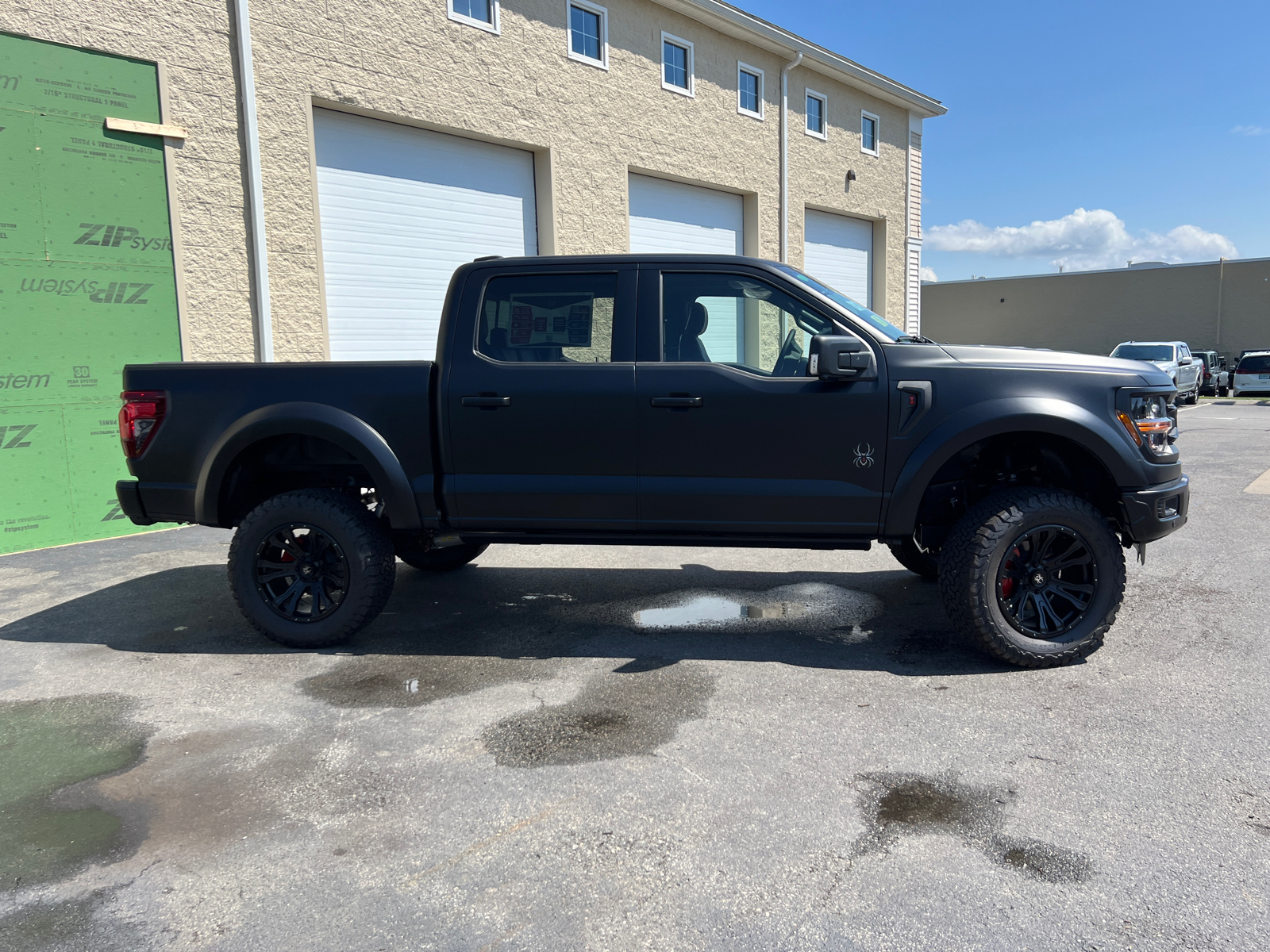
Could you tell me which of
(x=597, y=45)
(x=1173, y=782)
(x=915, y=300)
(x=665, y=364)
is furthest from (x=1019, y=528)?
(x=915, y=300)

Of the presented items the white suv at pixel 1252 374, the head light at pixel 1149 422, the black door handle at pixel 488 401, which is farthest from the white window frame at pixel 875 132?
the white suv at pixel 1252 374

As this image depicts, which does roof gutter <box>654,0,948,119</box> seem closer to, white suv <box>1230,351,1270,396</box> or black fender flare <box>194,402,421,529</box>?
black fender flare <box>194,402,421,529</box>

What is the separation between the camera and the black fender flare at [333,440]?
4691 millimetres

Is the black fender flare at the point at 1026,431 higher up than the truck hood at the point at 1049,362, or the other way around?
the truck hood at the point at 1049,362

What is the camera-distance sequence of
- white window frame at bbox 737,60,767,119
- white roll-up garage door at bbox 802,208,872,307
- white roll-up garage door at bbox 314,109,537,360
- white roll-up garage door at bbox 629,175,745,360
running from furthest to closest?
white roll-up garage door at bbox 802,208,872,307 → white window frame at bbox 737,60,767,119 → white roll-up garage door at bbox 629,175,745,360 → white roll-up garage door at bbox 314,109,537,360

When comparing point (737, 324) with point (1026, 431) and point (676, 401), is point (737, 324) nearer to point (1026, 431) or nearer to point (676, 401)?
point (676, 401)

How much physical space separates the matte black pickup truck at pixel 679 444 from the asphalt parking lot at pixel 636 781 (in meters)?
0.57

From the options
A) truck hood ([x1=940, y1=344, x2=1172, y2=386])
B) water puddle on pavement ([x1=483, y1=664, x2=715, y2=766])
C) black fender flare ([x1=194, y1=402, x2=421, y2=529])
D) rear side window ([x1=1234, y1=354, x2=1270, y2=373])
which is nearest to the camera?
water puddle on pavement ([x1=483, y1=664, x2=715, y2=766])

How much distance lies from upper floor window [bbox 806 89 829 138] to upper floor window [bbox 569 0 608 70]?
554 cm

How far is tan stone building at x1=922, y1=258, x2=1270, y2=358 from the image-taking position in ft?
126

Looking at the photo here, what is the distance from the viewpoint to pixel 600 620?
5410 millimetres

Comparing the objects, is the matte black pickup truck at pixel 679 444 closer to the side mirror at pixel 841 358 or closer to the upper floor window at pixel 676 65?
the side mirror at pixel 841 358

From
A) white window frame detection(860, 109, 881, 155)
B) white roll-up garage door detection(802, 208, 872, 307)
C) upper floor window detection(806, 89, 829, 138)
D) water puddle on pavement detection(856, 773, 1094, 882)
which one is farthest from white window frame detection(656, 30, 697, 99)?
water puddle on pavement detection(856, 773, 1094, 882)

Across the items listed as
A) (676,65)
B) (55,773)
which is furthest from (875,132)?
(55,773)
